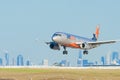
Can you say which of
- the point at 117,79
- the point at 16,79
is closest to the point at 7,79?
the point at 16,79

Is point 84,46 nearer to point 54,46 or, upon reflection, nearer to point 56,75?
point 54,46

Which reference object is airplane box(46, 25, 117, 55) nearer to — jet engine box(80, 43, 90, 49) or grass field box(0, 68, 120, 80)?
jet engine box(80, 43, 90, 49)

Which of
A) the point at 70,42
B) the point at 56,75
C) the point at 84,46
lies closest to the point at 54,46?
the point at 70,42

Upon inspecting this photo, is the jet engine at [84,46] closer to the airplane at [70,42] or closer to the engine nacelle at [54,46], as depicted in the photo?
the airplane at [70,42]

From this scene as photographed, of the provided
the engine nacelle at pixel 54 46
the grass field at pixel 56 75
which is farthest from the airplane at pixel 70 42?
the grass field at pixel 56 75

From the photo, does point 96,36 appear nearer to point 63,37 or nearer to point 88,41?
point 88,41

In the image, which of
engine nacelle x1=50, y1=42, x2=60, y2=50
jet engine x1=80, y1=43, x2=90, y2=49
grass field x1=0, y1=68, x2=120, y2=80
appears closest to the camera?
grass field x1=0, y1=68, x2=120, y2=80

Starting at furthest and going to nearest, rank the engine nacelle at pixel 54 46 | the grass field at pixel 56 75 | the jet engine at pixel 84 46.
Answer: the jet engine at pixel 84 46 → the engine nacelle at pixel 54 46 → the grass field at pixel 56 75

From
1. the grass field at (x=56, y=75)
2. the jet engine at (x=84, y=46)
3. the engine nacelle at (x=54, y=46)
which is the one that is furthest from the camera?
the jet engine at (x=84, y=46)

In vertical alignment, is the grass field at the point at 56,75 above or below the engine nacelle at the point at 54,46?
below

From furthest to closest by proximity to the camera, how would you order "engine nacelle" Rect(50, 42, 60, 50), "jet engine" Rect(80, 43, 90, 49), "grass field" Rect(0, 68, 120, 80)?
"jet engine" Rect(80, 43, 90, 49), "engine nacelle" Rect(50, 42, 60, 50), "grass field" Rect(0, 68, 120, 80)

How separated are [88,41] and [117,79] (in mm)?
31358

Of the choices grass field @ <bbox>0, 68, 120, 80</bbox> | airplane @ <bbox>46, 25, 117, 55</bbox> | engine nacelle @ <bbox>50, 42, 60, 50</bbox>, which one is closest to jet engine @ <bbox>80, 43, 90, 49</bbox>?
airplane @ <bbox>46, 25, 117, 55</bbox>

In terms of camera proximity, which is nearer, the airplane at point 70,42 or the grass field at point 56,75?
the grass field at point 56,75
